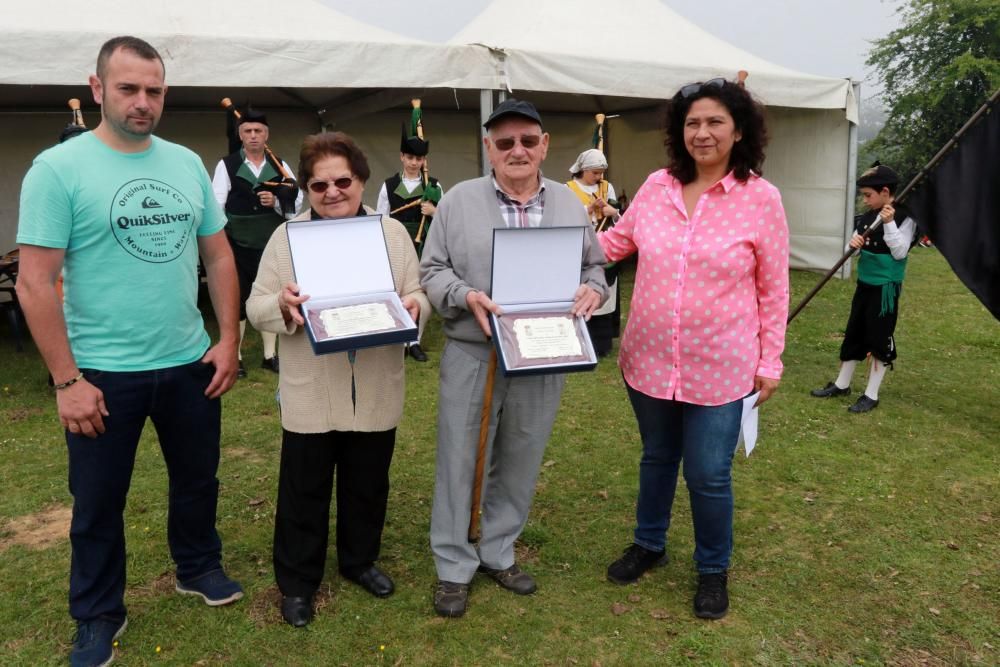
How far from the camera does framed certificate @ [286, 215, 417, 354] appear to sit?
2281mm

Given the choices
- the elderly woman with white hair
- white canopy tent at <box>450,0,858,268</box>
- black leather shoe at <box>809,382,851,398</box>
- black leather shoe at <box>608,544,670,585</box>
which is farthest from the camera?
white canopy tent at <box>450,0,858,268</box>

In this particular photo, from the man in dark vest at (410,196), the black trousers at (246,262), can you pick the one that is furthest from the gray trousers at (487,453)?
the man in dark vest at (410,196)

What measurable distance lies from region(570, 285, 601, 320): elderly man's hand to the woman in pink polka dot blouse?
206 millimetres

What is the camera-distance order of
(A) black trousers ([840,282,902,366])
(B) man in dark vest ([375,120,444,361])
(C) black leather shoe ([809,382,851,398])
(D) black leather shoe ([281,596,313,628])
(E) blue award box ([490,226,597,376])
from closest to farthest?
(E) blue award box ([490,226,597,376]) → (D) black leather shoe ([281,596,313,628]) → (A) black trousers ([840,282,902,366]) → (C) black leather shoe ([809,382,851,398]) → (B) man in dark vest ([375,120,444,361])

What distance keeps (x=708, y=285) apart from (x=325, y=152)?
1.33m

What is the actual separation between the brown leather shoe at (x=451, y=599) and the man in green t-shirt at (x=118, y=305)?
0.95 meters

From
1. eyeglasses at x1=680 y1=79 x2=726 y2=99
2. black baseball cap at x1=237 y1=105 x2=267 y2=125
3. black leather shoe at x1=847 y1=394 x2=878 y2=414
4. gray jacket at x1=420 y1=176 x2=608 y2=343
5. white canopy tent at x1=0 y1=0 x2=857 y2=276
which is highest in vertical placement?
white canopy tent at x1=0 y1=0 x2=857 y2=276

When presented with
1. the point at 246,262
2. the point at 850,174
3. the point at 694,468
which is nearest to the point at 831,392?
the point at 694,468

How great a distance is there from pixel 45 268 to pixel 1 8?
4817mm

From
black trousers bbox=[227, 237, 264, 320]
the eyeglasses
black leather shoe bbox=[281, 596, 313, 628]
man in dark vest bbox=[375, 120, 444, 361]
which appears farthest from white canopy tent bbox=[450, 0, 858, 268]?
black leather shoe bbox=[281, 596, 313, 628]

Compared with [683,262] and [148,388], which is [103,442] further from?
[683,262]

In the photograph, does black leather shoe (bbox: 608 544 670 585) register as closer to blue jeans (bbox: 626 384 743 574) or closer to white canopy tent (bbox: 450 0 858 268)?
blue jeans (bbox: 626 384 743 574)

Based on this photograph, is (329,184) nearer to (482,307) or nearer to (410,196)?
(482,307)

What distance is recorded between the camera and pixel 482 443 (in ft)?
8.91
